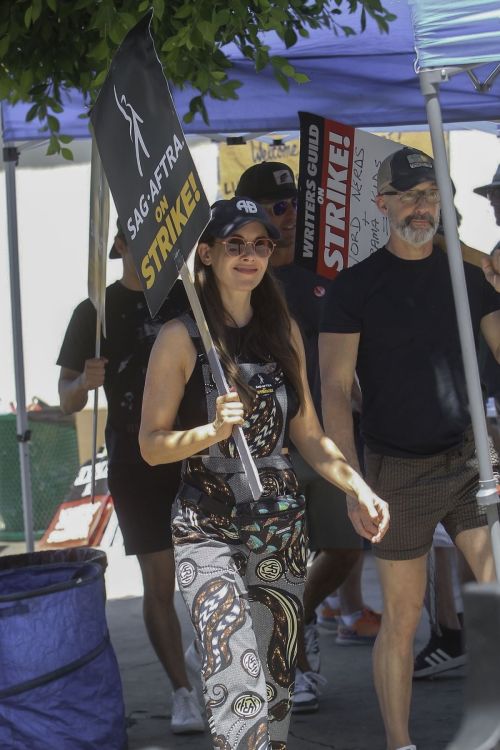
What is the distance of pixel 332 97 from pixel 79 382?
6.04ft

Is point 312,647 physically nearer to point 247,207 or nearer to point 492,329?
point 492,329

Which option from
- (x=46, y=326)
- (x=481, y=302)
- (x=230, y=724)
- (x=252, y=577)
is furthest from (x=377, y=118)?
(x=46, y=326)

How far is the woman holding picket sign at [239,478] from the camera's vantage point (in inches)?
138

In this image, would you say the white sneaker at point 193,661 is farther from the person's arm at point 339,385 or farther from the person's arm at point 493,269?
the person's arm at point 493,269

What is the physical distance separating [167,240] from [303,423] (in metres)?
0.74

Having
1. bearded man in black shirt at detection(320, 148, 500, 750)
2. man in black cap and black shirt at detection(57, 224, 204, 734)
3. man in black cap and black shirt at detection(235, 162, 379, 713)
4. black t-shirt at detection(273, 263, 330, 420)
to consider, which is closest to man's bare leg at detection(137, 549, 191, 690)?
man in black cap and black shirt at detection(57, 224, 204, 734)

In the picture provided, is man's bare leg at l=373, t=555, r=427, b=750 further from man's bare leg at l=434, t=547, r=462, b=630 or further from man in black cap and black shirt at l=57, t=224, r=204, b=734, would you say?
man's bare leg at l=434, t=547, r=462, b=630

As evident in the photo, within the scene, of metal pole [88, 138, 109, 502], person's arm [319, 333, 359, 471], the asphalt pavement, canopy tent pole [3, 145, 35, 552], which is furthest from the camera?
canopy tent pole [3, 145, 35, 552]

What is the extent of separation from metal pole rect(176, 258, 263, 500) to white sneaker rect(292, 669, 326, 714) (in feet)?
6.30

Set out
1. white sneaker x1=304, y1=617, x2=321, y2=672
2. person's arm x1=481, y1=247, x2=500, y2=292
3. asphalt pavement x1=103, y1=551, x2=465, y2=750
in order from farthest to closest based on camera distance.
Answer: white sneaker x1=304, y1=617, x2=321, y2=672, asphalt pavement x1=103, y1=551, x2=465, y2=750, person's arm x1=481, y1=247, x2=500, y2=292

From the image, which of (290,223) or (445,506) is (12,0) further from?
(445,506)

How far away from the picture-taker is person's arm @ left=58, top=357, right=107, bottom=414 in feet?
16.3

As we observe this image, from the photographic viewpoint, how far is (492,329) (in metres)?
4.30

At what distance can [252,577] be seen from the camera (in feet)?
12.1
